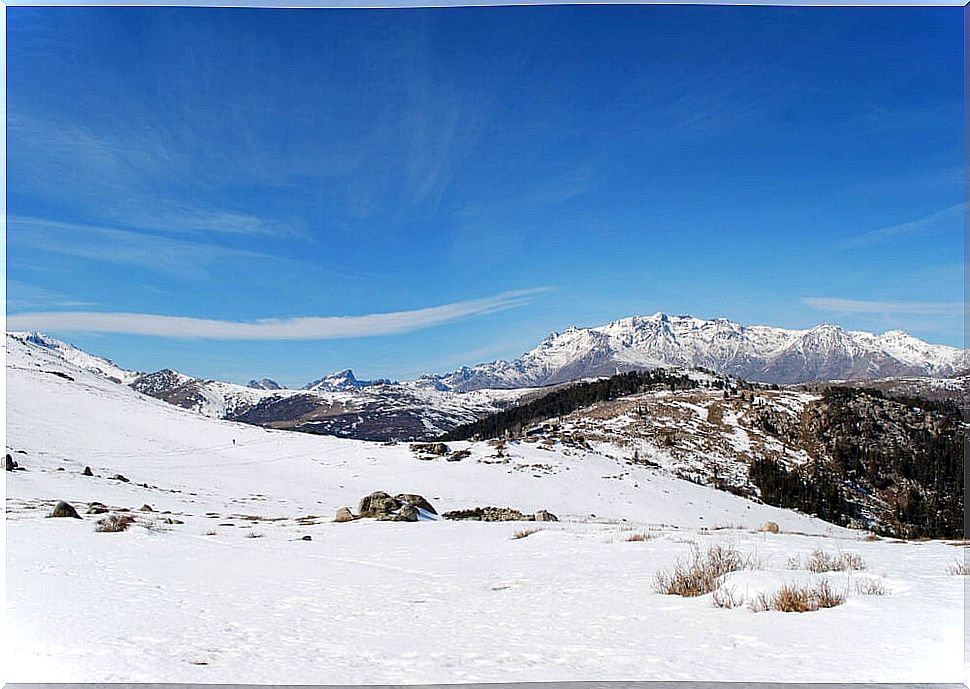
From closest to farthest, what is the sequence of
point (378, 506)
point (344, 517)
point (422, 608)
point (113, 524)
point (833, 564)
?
1. point (422, 608)
2. point (833, 564)
3. point (113, 524)
4. point (344, 517)
5. point (378, 506)

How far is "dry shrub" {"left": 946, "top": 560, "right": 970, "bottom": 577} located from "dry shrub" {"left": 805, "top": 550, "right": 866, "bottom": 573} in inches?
18.4

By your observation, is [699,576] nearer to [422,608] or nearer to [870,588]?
[870,588]

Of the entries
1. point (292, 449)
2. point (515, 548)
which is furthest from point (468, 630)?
point (292, 449)

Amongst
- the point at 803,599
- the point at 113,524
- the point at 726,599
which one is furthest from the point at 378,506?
the point at 803,599

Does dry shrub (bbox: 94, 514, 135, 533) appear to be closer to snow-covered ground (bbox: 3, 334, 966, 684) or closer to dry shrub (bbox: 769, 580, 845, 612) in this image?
snow-covered ground (bbox: 3, 334, 966, 684)

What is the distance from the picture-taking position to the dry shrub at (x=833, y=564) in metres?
4.02

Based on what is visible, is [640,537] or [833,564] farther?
[640,537]

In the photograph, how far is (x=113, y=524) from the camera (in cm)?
638

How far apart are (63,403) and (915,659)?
26.4m

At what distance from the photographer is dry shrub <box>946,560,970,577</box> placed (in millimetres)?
3758

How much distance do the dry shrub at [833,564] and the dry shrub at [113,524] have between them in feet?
19.9

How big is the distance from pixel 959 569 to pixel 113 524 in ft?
23.3

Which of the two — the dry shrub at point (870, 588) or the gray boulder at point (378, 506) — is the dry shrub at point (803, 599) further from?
the gray boulder at point (378, 506)

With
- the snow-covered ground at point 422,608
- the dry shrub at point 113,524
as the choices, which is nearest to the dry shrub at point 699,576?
the snow-covered ground at point 422,608
